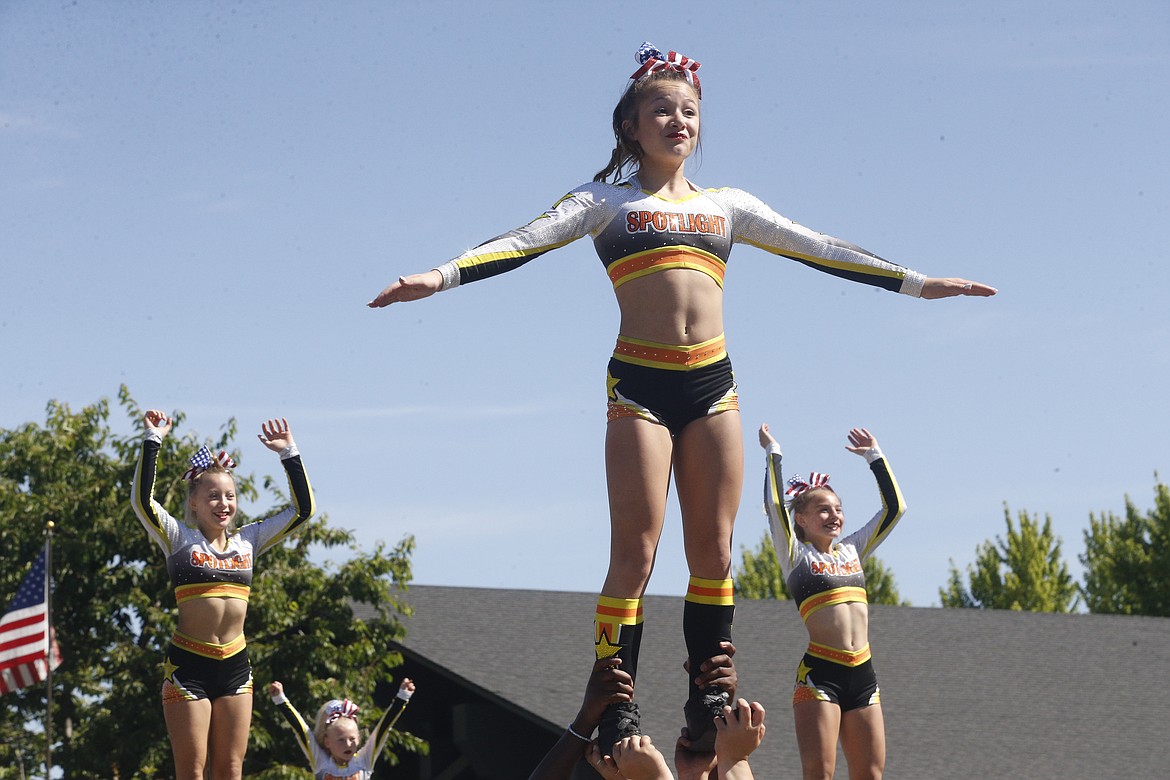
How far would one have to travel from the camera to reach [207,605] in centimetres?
894

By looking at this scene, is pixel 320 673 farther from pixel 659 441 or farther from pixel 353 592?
pixel 659 441

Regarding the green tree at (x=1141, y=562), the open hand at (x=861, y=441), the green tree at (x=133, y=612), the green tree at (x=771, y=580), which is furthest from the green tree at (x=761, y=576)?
the open hand at (x=861, y=441)

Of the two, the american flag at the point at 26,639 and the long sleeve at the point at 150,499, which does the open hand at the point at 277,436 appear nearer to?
the long sleeve at the point at 150,499

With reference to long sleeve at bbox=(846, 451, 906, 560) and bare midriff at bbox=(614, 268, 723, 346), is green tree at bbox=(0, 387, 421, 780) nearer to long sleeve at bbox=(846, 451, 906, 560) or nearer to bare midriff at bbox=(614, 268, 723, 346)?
long sleeve at bbox=(846, 451, 906, 560)

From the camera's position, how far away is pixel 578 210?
5.85m

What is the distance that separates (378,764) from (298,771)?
325 centimetres

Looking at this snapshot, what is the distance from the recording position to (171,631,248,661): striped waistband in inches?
350

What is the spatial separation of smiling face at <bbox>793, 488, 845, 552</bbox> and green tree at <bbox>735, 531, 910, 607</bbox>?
30921 mm

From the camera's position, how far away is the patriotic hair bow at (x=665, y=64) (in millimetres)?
6082

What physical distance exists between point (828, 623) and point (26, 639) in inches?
342

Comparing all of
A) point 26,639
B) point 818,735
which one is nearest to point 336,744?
point 818,735

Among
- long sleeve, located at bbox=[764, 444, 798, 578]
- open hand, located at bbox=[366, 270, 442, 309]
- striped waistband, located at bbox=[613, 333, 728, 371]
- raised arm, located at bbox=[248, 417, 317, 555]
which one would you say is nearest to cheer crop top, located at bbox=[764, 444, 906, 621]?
long sleeve, located at bbox=[764, 444, 798, 578]

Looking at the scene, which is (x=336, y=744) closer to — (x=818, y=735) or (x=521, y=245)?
(x=818, y=735)

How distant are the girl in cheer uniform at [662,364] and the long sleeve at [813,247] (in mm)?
27
